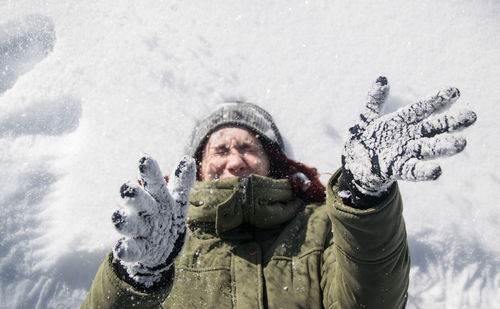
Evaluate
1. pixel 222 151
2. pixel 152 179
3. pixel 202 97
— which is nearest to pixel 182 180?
pixel 152 179

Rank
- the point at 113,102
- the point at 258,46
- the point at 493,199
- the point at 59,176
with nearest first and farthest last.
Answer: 1. the point at 493,199
2. the point at 59,176
3. the point at 113,102
4. the point at 258,46

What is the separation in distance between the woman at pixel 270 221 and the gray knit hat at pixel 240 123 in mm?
10

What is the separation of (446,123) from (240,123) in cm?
150

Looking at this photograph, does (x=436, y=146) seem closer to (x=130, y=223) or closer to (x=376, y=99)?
(x=376, y=99)

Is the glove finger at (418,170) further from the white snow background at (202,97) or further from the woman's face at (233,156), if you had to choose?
the white snow background at (202,97)

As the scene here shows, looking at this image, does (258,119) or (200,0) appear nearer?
(258,119)

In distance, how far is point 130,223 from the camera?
41.8 inches

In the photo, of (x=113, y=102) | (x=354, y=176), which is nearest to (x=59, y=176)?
(x=113, y=102)

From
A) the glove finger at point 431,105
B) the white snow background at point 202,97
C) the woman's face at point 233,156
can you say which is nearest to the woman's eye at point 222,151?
the woman's face at point 233,156

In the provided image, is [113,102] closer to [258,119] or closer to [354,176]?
[258,119]

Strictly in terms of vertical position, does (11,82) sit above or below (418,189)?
below

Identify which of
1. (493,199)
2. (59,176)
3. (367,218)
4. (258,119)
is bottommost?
(59,176)

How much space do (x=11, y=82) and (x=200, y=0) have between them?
71.1 inches

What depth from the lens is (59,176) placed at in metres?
2.62
